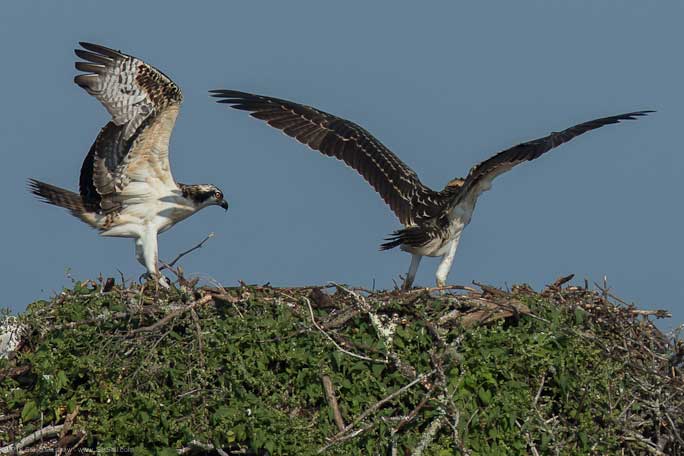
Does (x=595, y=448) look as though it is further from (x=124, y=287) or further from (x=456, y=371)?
(x=124, y=287)

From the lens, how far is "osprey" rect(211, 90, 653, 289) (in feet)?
32.1

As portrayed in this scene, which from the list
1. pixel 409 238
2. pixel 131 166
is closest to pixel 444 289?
pixel 409 238

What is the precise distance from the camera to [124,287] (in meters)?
9.45

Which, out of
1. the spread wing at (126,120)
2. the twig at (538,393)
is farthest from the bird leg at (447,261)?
the spread wing at (126,120)

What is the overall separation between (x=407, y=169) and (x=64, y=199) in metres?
3.32

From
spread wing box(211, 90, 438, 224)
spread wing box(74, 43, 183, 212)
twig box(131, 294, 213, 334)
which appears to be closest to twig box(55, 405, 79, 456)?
twig box(131, 294, 213, 334)

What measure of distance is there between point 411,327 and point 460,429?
96 cm

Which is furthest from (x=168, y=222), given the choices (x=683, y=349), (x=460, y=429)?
(x=683, y=349)

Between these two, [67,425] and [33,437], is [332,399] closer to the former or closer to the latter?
[67,425]

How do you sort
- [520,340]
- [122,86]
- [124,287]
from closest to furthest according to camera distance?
[520,340] → [124,287] → [122,86]

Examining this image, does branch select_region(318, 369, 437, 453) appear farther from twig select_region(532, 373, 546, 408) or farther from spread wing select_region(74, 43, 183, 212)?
spread wing select_region(74, 43, 183, 212)

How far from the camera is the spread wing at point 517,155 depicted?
9.42 m

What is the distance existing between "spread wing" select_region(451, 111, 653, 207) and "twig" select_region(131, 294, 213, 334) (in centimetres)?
260

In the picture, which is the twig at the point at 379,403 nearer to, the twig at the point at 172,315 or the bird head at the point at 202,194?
the twig at the point at 172,315
